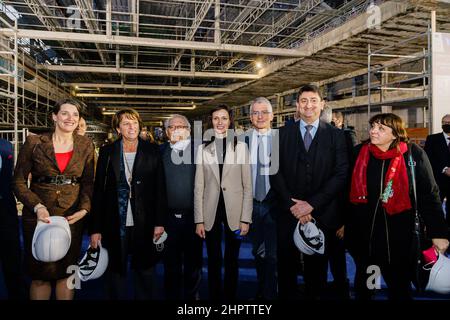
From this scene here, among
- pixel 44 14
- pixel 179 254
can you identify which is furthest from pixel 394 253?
pixel 44 14

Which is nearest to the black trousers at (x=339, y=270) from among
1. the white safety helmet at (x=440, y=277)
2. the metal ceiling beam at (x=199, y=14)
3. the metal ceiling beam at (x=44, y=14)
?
the white safety helmet at (x=440, y=277)

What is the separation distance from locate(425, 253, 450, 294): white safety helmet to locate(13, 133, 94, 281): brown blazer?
2335 mm

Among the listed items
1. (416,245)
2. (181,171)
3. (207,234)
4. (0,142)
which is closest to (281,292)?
(207,234)

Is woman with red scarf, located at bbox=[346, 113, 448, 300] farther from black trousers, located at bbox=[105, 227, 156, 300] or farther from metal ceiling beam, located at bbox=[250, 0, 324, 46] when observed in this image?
metal ceiling beam, located at bbox=[250, 0, 324, 46]

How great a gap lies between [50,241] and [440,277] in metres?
2.45

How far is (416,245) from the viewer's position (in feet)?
6.52

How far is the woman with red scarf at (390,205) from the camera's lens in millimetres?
2016

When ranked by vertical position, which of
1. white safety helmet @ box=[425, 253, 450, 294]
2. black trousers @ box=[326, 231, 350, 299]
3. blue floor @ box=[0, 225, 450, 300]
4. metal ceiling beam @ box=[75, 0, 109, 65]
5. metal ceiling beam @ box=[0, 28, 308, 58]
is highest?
metal ceiling beam @ box=[75, 0, 109, 65]

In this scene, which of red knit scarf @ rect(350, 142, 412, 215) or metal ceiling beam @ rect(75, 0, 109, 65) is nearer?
red knit scarf @ rect(350, 142, 412, 215)

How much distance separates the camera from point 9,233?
224 cm

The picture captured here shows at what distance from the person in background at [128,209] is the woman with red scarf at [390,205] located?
1.45 meters

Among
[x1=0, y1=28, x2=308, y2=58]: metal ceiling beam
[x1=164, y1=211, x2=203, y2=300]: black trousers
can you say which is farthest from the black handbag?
[x1=0, y1=28, x2=308, y2=58]: metal ceiling beam

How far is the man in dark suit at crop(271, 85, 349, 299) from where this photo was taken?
2254mm
